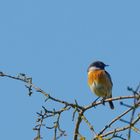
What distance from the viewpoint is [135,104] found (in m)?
2.49

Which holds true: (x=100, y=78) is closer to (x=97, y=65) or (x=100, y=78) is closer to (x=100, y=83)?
(x=100, y=83)

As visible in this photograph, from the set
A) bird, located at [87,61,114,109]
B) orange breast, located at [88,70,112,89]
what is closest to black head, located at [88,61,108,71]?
bird, located at [87,61,114,109]

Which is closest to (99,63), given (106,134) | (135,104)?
(106,134)

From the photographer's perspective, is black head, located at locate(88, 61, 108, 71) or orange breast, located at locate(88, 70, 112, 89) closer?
orange breast, located at locate(88, 70, 112, 89)

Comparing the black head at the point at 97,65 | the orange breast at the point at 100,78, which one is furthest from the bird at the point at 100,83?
the black head at the point at 97,65

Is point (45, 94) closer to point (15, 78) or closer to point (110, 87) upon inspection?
point (15, 78)

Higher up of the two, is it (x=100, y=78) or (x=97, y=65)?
(x=97, y=65)

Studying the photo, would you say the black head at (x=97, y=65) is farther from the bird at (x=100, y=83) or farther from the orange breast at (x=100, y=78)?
the orange breast at (x=100, y=78)

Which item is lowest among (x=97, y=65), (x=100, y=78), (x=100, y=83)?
(x=100, y=83)

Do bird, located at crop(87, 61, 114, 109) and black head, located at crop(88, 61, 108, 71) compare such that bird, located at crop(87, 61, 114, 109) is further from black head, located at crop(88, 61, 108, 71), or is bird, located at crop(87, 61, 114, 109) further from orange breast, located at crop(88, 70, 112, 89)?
black head, located at crop(88, 61, 108, 71)

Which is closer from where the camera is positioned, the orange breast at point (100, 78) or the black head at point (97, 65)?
the orange breast at point (100, 78)

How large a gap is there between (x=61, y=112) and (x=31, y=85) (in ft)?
1.27

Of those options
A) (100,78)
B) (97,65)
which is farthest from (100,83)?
(97,65)

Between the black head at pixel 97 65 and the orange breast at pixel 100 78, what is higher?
the black head at pixel 97 65
